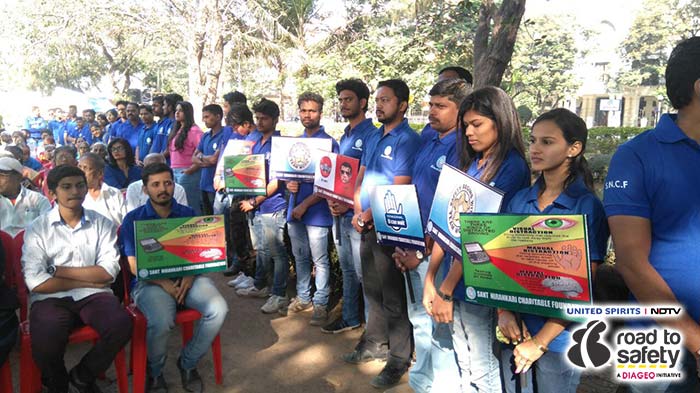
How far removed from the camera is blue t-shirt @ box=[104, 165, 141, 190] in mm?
5785

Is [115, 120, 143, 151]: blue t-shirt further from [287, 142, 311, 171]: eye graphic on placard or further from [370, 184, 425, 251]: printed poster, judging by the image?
[370, 184, 425, 251]: printed poster

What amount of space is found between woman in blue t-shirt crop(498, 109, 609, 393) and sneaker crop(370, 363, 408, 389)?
1504 mm

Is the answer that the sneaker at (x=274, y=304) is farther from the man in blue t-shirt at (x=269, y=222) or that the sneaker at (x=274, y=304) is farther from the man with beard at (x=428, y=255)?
the man with beard at (x=428, y=255)

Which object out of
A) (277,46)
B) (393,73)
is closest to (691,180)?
(393,73)

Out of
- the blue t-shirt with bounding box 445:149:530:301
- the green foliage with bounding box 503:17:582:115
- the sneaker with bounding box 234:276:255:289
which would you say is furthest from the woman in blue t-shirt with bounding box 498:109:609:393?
the green foliage with bounding box 503:17:582:115

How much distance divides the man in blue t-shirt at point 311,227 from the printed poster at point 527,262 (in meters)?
2.56

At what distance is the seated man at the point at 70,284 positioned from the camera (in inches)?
127

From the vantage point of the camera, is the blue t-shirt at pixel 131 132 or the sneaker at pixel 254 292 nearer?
the sneaker at pixel 254 292

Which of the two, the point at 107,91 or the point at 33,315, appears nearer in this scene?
the point at 33,315

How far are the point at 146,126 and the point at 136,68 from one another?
3985 cm

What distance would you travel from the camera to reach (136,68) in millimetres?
43938

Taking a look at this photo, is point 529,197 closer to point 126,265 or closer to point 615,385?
point 615,385

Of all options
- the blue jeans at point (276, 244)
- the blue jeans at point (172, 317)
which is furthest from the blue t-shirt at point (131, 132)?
the blue jeans at point (172, 317)

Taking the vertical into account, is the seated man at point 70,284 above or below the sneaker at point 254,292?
above
